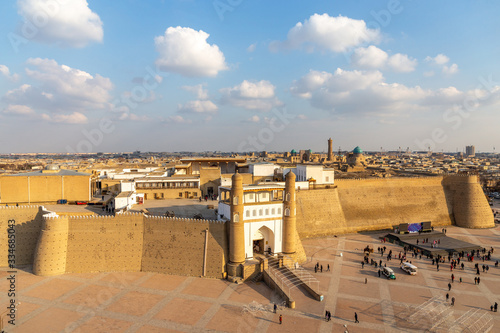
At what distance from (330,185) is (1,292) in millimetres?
37683

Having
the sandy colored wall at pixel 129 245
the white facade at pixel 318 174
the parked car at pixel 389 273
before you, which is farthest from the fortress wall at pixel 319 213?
the sandy colored wall at pixel 129 245

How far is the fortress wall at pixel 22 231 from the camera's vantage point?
28391 millimetres

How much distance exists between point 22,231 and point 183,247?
16.0m

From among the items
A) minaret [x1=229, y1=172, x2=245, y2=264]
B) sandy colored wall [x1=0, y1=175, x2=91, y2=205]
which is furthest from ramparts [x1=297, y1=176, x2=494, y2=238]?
sandy colored wall [x1=0, y1=175, x2=91, y2=205]

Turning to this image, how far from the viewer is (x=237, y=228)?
26438 mm

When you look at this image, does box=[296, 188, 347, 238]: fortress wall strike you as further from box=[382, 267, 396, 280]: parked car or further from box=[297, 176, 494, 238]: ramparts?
box=[382, 267, 396, 280]: parked car

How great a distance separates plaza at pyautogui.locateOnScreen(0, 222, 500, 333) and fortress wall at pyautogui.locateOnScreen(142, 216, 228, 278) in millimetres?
868

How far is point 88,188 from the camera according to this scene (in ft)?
127

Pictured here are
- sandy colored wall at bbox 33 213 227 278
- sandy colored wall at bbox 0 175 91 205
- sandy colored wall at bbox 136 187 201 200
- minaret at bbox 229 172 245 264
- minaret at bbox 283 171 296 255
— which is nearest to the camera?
minaret at bbox 229 172 245 264

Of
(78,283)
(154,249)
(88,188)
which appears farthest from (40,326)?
(88,188)

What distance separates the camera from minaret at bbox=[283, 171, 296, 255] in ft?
95.1

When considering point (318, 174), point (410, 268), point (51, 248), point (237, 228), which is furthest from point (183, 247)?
point (318, 174)

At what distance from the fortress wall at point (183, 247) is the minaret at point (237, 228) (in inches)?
35.7

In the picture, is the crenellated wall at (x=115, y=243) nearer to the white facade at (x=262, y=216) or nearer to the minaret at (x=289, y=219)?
the minaret at (x=289, y=219)
